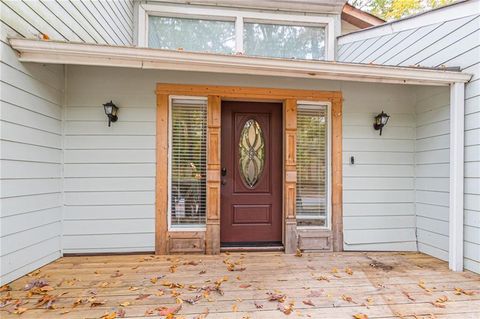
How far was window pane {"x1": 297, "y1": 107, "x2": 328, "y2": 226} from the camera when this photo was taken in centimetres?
343

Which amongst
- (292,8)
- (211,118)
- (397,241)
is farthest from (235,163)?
(292,8)

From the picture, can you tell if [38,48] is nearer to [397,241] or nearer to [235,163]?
[235,163]

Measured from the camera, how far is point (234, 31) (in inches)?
163

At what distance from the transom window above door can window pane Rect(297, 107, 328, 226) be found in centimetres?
138

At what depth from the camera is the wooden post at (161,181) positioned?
10.3ft

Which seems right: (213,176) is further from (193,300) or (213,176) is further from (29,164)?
(29,164)

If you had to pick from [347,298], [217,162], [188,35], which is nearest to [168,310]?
[347,298]

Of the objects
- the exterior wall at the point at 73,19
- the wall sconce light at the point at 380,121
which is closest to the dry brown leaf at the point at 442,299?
the wall sconce light at the point at 380,121

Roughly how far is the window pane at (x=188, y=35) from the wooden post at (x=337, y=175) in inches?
74.4

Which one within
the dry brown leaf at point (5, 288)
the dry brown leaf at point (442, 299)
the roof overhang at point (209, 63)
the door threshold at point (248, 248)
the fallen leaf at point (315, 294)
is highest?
the roof overhang at point (209, 63)

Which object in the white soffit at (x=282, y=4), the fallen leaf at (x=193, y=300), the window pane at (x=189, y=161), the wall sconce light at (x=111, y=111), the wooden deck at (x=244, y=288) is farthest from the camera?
the white soffit at (x=282, y=4)

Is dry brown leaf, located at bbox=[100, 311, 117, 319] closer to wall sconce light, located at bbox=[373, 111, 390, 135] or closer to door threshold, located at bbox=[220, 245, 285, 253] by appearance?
door threshold, located at bbox=[220, 245, 285, 253]

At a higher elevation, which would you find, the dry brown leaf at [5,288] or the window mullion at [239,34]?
the window mullion at [239,34]

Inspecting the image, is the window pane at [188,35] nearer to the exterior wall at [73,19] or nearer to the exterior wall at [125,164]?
the exterior wall at [73,19]
